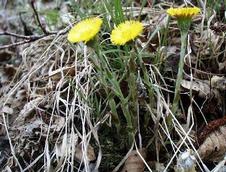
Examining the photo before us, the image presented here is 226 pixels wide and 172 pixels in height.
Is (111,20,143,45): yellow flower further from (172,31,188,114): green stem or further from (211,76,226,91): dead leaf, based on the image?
(211,76,226,91): dead leaf

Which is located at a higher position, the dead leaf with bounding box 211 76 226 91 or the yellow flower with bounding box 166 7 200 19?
the yellow flower with bounding box 166 7 200 19

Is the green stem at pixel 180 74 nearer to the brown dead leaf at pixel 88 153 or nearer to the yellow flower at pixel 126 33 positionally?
the yellow flower at pixel 126 33

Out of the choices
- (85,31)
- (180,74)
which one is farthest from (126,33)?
(180,74)

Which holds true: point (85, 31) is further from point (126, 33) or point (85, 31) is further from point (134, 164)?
point (134, 164)

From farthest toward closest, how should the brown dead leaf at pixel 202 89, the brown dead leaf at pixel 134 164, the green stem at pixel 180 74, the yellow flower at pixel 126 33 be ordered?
1. the brown dead leaf at pixel 202 89
2. the brown dead leaf at pixel 134 164
3. the green stem at pixel 180 74
4. the yellow flower at pixel 126 33

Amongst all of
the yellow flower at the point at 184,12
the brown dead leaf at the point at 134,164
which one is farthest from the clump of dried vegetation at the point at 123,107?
the yellow flower at the point at 184,12

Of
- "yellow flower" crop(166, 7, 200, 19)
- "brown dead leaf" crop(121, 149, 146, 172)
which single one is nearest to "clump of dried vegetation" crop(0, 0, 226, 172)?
"brown dead leaf" crop(121, 149, 146, 172)

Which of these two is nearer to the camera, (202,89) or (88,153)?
(88,153)
